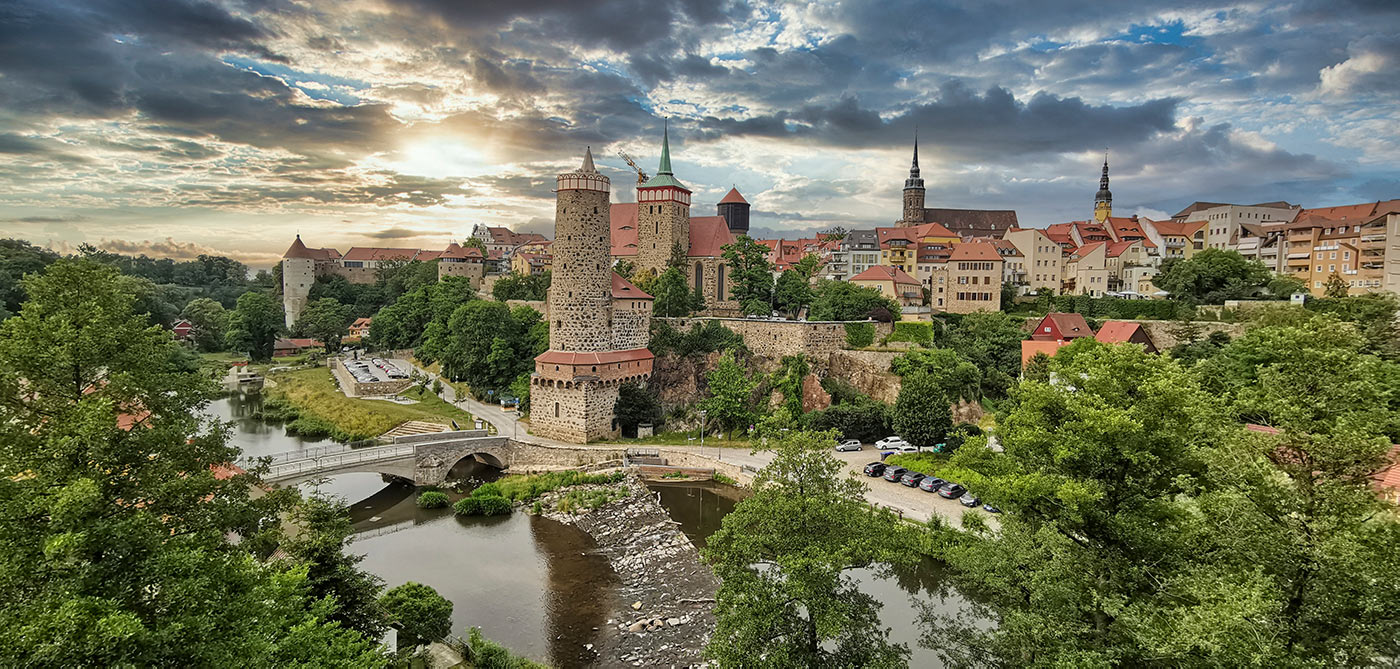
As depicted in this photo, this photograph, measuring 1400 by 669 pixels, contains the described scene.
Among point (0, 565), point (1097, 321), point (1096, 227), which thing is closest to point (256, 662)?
point (0, 565)

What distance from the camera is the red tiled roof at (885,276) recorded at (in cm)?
4662

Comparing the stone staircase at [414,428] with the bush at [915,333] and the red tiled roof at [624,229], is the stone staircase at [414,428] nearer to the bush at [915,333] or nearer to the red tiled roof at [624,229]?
the red tiled roof at [624,229]

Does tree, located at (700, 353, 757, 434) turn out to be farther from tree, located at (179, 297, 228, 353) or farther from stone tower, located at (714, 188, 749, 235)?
tree, located at (179, 297, 228, 353)

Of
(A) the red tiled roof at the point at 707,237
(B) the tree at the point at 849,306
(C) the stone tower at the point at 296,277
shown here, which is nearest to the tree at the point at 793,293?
(B) the tree at the point at 849,306

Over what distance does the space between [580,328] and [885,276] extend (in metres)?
23.9

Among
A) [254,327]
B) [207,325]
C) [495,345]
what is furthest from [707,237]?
Answer: [207,325]

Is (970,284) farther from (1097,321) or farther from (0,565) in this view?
(0,565)

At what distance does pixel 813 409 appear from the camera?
3725cm

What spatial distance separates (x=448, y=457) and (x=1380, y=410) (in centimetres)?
3006

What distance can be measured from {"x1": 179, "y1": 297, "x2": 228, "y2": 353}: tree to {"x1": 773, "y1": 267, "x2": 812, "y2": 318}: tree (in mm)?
57826

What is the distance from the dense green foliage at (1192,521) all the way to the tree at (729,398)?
74.3 ft

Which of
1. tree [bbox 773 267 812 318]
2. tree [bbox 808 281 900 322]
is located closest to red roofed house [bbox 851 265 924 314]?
tree [bbox 808 281 900 322]

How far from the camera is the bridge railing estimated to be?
2453 cm

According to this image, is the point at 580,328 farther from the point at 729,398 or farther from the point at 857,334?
the point at 857,334
